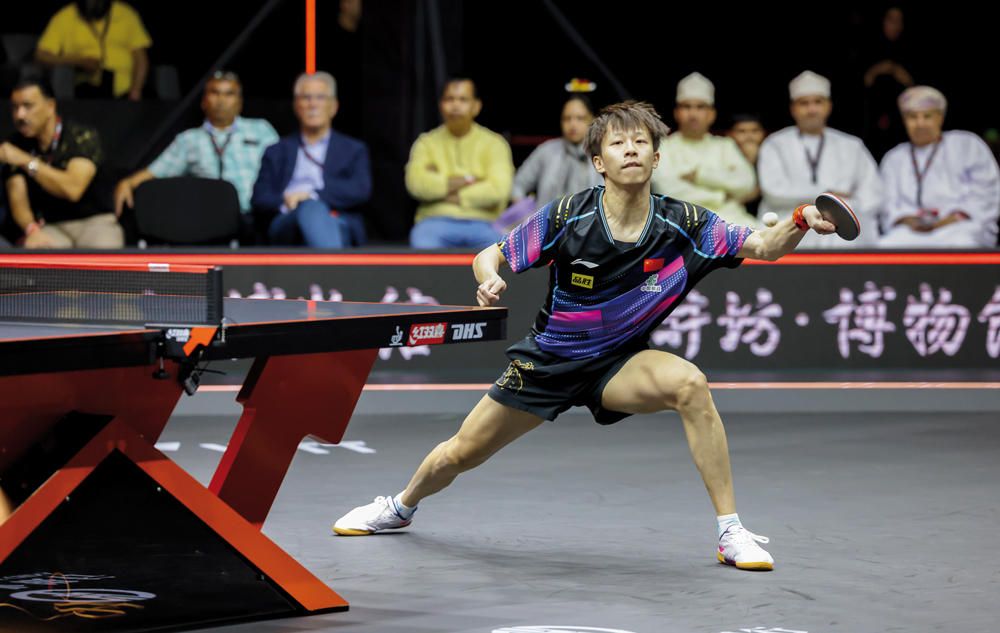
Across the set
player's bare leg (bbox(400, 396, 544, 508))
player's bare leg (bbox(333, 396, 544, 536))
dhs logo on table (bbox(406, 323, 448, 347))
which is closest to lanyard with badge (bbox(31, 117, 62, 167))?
player's bare leg (bbox(333, 396, 544, 536))

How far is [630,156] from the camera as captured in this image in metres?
4.34

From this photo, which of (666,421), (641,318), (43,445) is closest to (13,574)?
(43,445)

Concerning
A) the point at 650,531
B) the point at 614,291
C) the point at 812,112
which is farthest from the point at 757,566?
the point at 812,112

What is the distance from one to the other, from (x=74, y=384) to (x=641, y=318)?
1863mm

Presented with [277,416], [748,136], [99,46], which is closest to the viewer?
[277,416]

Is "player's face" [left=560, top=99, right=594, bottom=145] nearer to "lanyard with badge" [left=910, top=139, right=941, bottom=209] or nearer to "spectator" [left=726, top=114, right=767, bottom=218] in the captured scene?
"spectator" [left=726, top=114, right=767, bottom=218]

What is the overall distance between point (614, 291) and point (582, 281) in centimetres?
11

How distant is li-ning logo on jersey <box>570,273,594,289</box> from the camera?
4.44 metres

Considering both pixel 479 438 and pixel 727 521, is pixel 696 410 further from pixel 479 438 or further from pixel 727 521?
pixel 479 438

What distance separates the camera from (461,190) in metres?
9.05

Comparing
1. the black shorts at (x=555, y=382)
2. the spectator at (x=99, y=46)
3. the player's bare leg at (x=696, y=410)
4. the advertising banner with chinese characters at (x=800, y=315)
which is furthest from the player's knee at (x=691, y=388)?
the spectator at (x=99, y=46)

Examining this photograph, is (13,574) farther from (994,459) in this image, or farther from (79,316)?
(994,459)

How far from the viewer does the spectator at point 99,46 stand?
1002 centimetres

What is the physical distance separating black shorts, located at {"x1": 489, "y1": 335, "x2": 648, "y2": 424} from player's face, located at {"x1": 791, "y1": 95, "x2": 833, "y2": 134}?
522 centimetres
